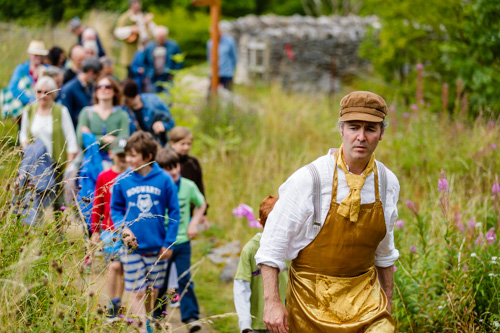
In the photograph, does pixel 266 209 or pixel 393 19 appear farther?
pixel 393 19

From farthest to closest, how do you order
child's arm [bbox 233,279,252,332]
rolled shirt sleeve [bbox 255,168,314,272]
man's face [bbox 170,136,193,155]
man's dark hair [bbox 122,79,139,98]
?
man's dark hair [bbox 122,79,139,98], man's face [bbox 170,136,193,155], child's arm [bbox 233,279,252,332], rolled shirt sleeve [bbox 255,168,314,272]

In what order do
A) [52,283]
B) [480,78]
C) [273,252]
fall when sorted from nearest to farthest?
[52,283] → [273,252] → [480,78]

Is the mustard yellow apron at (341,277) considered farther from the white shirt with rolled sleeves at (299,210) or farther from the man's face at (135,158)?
the man's face at (135,158)

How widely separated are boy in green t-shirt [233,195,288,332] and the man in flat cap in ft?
1.58

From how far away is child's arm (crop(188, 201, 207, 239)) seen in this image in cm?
535

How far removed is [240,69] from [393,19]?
9.94 m

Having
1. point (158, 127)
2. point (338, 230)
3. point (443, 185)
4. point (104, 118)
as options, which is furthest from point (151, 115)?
point (338, 230)

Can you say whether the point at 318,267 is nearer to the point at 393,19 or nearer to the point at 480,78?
the point at 480,78

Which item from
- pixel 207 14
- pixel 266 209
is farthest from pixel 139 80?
pixel 207 14

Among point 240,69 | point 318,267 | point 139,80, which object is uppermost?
point 318,267

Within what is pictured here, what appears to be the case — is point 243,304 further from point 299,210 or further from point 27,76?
point 27,76

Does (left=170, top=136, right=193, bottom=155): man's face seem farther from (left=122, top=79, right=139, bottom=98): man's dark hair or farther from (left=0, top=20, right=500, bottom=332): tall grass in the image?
(left=0, top=20, right=500, bottom=332): tall grass

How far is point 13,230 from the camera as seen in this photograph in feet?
10.5

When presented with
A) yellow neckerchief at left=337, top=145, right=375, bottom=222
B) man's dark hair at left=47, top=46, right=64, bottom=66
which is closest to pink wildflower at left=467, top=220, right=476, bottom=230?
yellow neckerchief at left=337, top=145, right=375, bottom=222
